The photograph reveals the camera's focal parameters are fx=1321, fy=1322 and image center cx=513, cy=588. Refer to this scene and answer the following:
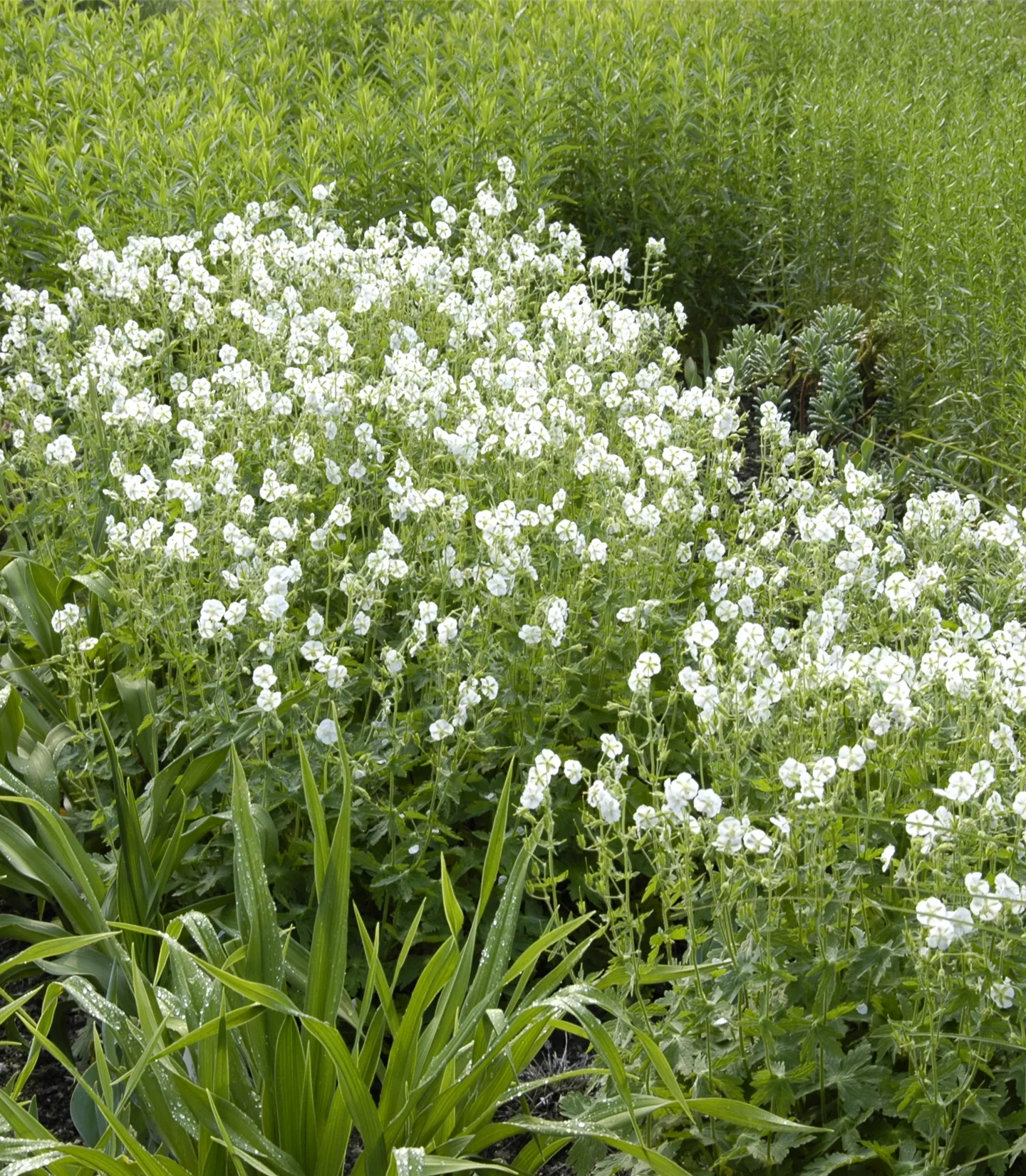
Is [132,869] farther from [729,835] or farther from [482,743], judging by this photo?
[729,835]

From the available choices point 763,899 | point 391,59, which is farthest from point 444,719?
point 391,59

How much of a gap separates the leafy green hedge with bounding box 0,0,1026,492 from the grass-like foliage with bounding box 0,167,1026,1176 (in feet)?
2.63

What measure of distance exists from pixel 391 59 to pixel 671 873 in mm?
5909

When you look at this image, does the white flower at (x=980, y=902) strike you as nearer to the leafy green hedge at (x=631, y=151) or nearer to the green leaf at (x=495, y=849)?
the green leaf at (x=495, y=849)

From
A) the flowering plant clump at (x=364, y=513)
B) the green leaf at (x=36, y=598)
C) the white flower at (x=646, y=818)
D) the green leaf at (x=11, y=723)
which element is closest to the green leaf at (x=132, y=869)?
the flowering plant clump at (x=364, y=513)

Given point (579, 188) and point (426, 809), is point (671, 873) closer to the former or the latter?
point (426, 809)

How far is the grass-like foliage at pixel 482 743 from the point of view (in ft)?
7.98

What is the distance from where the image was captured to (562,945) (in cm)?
277

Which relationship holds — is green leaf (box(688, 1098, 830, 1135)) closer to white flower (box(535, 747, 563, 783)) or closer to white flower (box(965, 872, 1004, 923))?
white flower (box(965, 872, 1004, 923))

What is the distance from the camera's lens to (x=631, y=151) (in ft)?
21.7

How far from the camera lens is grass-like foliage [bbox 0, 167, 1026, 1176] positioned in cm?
243

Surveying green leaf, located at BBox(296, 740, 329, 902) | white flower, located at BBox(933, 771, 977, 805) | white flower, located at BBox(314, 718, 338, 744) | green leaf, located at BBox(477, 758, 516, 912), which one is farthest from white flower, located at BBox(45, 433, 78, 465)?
white flower, located at BBox(933, 771, 977, 805)

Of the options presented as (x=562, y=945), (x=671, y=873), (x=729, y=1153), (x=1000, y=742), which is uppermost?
(x=1000, y=742)

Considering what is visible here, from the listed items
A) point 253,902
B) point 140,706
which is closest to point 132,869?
point 253,902
